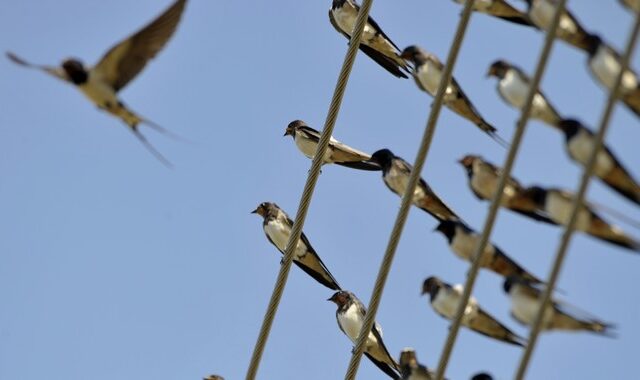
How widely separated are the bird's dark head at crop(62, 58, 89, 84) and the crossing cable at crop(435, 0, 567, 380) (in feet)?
5.30

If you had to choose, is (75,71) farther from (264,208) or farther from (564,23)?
(264,208)

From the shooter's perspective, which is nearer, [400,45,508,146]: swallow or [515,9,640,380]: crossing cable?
[515,9,640,380]: crossing cable

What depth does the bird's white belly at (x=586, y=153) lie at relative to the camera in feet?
20.2

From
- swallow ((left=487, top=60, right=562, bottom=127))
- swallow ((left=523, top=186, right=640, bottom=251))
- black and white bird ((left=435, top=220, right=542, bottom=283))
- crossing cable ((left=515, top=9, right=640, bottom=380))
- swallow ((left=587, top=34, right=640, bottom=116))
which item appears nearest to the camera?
crossing cable ((left=515, top=9, right=640, bottom=380))

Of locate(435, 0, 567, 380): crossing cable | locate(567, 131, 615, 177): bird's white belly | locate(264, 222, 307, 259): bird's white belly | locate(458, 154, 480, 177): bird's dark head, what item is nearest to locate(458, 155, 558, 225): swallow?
locate(458, 154, 480, 177): bird's dark head

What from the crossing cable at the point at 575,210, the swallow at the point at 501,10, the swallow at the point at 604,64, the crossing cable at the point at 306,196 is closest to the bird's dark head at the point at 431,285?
the crossing cable at the point at 306,196

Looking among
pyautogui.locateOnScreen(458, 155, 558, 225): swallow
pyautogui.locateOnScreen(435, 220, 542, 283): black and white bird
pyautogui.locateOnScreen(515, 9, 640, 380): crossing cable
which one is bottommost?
pyautogui.locateOnScreen(515, 9, 640, 380): crossing cable

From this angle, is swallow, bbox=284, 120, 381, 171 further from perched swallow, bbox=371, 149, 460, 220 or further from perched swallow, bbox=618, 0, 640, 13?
perched swallow, bbox=618, 0, 640, 13

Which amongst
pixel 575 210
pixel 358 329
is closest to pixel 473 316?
pixel 575 210

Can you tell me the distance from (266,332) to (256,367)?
158mm

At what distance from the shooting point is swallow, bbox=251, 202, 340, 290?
9492 millimetres

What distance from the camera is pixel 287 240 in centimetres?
1034

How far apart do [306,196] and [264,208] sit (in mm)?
3686

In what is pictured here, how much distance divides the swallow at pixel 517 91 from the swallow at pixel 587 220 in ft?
2.16
